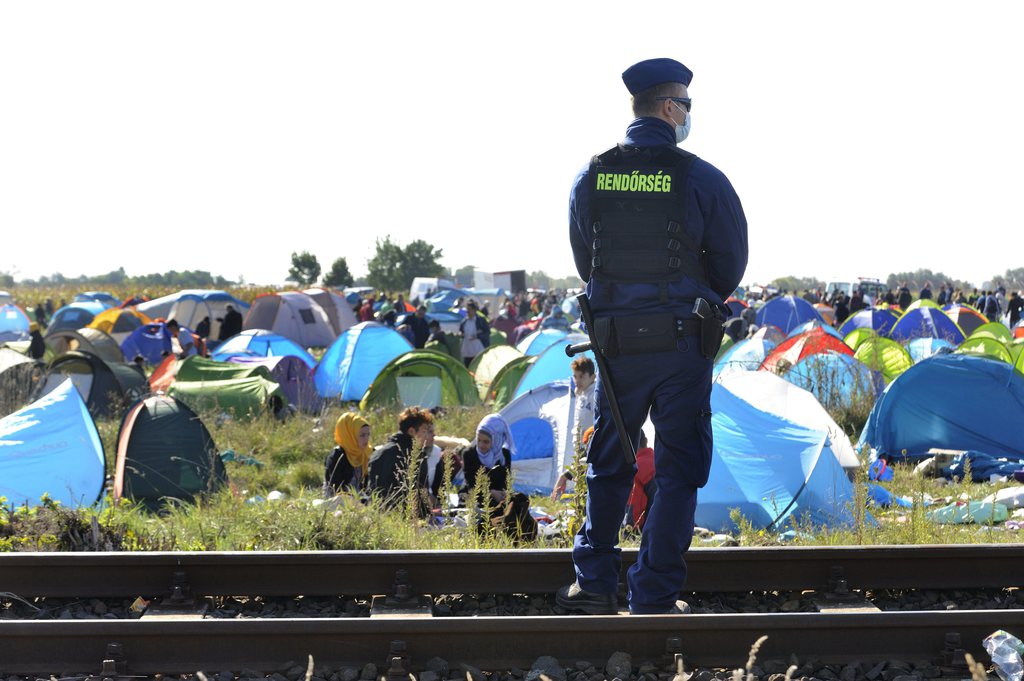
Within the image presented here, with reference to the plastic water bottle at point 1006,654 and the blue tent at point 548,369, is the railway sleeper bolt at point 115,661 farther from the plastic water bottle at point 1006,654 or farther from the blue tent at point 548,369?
the blue tent at point 548,369

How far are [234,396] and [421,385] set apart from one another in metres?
2.77

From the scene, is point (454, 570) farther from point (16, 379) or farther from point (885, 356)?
point (885, 356)

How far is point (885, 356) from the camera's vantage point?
55.7 feet

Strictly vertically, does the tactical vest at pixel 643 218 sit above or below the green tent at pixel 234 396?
above

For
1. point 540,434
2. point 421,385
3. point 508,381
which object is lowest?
point 540,434

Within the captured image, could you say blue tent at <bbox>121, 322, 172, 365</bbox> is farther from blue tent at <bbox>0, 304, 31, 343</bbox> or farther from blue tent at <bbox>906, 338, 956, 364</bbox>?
blue tent at <bbox>906, 338, 956, 364</bbox>

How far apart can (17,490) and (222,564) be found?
4807mm

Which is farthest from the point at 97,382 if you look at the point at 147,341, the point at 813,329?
the point at 813,329

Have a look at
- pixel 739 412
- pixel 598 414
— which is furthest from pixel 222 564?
pixel 739 412

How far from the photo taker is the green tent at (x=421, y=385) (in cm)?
1638

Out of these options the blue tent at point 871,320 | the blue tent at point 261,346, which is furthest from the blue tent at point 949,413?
the blue tent at point 871,320

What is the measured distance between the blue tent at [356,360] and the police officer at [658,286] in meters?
14.4

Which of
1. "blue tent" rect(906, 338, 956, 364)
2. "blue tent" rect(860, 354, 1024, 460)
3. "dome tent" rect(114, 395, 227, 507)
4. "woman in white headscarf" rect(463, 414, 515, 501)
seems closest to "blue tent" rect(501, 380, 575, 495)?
"woman in white headscarf" rect(463, 414, 515, 501)

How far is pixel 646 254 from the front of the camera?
4023 mm
